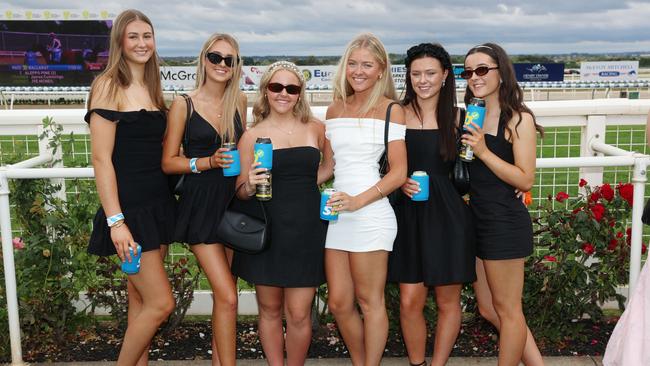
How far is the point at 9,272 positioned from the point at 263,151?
1784 millimetres

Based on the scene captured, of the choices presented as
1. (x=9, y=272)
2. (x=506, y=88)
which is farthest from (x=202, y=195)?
(x=506, y=88)

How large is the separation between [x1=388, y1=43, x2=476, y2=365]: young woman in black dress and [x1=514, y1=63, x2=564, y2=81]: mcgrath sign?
27.1 m

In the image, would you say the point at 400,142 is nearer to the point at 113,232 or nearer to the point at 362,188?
the point at 362,188

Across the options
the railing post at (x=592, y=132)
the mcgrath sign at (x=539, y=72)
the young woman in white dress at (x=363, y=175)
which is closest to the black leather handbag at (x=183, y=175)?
the young woman in white dress at (x=363, y=175)

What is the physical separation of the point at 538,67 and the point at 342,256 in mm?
27856

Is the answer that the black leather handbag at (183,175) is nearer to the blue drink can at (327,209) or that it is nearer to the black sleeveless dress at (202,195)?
the black sleeveless dress at (202,195)

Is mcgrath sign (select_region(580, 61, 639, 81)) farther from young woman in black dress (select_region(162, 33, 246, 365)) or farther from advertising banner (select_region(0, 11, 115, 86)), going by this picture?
young woman in black dress (select_region(162, 33, 246, 365))

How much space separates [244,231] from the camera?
3193 millimetres

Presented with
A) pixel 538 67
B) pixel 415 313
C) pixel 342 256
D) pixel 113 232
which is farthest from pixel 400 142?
pixel 538 67

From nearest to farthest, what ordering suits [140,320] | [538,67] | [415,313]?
[140,320]
[415,313]
[538,67]

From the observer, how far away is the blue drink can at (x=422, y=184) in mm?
3188

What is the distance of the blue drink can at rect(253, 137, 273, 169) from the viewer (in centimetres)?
305

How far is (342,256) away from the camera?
3.35m

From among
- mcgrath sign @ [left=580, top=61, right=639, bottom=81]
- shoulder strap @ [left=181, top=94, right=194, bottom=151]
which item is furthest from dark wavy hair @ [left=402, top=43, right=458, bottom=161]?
mcgrath sign @ [left=580, top=61, right=639, bottom=81]
